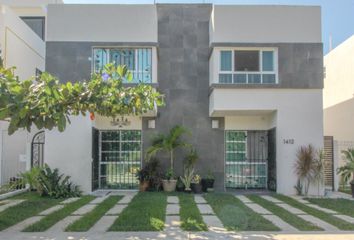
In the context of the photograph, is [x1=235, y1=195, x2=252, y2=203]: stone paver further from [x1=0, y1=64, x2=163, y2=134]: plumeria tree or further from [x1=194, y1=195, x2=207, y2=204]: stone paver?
[x1=0, y1=64, x2=163, y2=134]: plumeria tree

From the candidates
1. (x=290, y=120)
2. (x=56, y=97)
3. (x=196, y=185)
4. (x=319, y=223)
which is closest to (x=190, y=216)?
(x=319, y=223)

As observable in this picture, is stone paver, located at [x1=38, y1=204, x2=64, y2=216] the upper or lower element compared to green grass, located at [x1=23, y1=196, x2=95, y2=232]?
lower

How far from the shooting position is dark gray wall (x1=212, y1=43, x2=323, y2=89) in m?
15.7

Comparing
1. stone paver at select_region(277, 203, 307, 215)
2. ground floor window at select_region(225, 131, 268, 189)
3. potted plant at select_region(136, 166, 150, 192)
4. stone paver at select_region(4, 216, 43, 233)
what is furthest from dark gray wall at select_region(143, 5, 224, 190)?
stone paver at select_region(4, 216, 43, 233)

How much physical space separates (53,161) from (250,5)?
10.0 m

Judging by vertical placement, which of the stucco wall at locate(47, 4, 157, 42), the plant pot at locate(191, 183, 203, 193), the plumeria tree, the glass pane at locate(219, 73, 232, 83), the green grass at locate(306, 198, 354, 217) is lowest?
the green grass at locate(306, 198, 354, 217)

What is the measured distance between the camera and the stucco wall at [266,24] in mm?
15727

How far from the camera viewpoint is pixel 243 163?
1709cm

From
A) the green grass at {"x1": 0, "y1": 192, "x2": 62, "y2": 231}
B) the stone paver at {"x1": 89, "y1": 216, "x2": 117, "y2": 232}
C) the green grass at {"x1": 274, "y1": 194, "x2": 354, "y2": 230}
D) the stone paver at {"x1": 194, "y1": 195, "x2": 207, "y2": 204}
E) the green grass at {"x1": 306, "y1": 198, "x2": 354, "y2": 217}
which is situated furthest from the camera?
the stone paver at {"x1": 194, "y1": 195, "x2": 207, "y2": 204}

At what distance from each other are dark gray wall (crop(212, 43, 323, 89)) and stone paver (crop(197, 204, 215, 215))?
609 cm

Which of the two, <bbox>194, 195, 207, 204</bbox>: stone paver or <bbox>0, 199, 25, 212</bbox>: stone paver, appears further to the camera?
<bbox>194, 195, 207, 204</bbox>: stone paver

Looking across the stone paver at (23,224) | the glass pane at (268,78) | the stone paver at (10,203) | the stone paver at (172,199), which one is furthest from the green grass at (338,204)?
the stone paver at (10,203)

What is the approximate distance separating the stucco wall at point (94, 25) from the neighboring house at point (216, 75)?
4cm

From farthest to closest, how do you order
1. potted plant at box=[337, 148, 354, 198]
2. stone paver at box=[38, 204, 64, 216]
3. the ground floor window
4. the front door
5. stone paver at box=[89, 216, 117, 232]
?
the ground floor window, the front door, potted plant at box=[337, 148, 354, 198], stone paver at box=[38, 204, 64, 216], stone paver at box=[89, 216, 117, 232]
